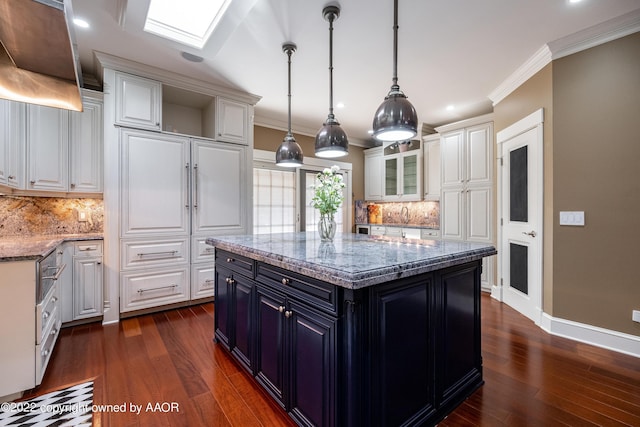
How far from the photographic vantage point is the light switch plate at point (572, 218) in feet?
8.52

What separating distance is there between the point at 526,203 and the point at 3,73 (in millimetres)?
4347

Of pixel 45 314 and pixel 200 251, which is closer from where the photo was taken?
pixel 45 314

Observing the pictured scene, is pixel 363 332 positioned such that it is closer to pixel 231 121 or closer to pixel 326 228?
pixel 326 228

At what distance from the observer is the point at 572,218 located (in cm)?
264

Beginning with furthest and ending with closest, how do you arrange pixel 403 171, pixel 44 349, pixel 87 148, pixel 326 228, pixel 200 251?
pixel 403 171
pixel 200 251
pixel 87 148
pixel 326 228
pixel 44 349

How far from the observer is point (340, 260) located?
4.55ft

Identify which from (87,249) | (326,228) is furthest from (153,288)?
(326,228)

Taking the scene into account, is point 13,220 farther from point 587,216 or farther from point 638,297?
point 638,297

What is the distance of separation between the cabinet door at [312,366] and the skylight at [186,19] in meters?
2.36

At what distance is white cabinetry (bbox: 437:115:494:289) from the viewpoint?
4.03 meters

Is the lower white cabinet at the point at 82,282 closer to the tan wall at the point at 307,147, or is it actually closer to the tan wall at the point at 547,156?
the tan wall at the point at 307,147

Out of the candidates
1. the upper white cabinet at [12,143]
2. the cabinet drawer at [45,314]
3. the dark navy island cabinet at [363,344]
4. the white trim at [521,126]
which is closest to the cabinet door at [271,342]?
the dark navy island cabinet at [363,344]

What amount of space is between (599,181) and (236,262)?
318 cm

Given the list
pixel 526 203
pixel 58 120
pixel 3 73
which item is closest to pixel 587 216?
pixel 526 203
